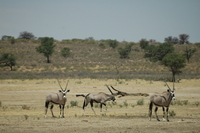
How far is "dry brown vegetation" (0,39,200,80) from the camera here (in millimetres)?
57156

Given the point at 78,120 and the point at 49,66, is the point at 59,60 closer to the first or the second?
the point at 49,66

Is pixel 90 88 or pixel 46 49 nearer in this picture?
pixel 90 88

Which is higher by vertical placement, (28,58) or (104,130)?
(28,58)

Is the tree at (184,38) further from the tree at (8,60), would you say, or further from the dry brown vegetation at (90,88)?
the tree at (8,60)

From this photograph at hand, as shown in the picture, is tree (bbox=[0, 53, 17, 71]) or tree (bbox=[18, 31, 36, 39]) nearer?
tree (bbox=[0, 53, 17, 71])

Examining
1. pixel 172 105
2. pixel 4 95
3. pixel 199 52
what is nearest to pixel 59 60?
pixel 199 52

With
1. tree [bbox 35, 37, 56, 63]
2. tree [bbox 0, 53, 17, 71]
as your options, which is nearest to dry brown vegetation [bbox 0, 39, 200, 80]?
tree [bbox 0, 53, 17, 71]

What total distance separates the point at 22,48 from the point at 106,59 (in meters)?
27.8

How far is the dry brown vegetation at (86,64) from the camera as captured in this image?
188 ft

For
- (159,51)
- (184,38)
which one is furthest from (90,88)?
(184,38)

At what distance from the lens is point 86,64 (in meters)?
71.1

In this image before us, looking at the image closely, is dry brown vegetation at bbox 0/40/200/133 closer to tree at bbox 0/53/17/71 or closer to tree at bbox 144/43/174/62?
tree at bbox 0/53/17/71

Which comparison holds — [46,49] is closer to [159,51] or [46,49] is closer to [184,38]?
[159,51]

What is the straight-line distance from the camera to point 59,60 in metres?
75.2
